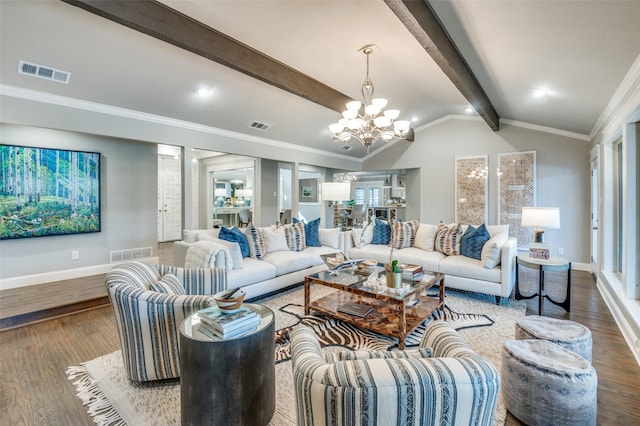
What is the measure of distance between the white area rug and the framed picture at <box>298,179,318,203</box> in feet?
21.2

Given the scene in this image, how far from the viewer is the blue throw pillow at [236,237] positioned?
12.7ft

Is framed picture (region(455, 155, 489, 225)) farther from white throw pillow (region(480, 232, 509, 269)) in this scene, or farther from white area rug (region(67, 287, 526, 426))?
white area rug (region(67, 287, 526, 426))

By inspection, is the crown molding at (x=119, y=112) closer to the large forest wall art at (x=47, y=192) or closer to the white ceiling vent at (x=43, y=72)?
the white ceiling vent at (x=43, y=72)

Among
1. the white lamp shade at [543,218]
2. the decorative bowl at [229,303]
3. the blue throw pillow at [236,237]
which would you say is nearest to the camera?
the decorative bowl at [229,303]

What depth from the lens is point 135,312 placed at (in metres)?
1.94

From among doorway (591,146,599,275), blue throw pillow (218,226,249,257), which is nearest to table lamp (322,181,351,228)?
blue throw pillow (218,226,249,257)

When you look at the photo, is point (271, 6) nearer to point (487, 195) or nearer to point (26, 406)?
point (26, 406)

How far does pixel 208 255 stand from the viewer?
3.23 m

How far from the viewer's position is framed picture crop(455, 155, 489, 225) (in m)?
6.72

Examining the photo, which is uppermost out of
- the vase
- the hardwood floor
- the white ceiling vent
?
the white ceiling vent

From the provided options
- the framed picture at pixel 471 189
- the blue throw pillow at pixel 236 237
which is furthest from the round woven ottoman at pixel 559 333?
the framed picture at pixel 471 189

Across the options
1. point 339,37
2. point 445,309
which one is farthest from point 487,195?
point 339,37

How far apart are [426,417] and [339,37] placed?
363 cm

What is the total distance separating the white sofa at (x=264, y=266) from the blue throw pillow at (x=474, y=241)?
1937mm
